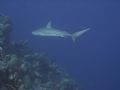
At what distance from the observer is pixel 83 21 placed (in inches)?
Answer: 4124

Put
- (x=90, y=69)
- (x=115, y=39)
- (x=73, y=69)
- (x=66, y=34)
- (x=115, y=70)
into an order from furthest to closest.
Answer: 1. (x=115, y=39)
2. (x=115, y=70)
3. (x=90, y=69)
4. (x=73, y=69)
5. (x=66, y=34)

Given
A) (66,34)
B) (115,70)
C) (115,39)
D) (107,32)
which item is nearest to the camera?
(66,34)

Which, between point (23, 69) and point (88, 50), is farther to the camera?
point (88, 50)

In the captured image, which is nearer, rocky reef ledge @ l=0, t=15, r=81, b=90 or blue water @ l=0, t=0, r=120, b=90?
rocky reef ledge @ l=0, t=15, r=81, b=90

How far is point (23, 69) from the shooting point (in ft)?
44.5

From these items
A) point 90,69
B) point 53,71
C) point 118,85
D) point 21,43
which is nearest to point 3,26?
point 21,43

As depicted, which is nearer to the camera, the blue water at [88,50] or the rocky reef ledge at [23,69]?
the rocky reef ledge at [23,69]

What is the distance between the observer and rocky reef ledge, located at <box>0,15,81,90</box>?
11719 millimetres

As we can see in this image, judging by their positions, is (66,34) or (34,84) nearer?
(34,84)

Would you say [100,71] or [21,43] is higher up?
[100,71]

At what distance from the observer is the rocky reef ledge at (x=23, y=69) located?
1172 centimetres

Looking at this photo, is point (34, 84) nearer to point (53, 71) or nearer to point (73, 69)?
point (53, 71)

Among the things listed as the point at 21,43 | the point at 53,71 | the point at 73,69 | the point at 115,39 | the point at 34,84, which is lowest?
the point at 34,84

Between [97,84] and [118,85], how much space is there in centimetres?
321
